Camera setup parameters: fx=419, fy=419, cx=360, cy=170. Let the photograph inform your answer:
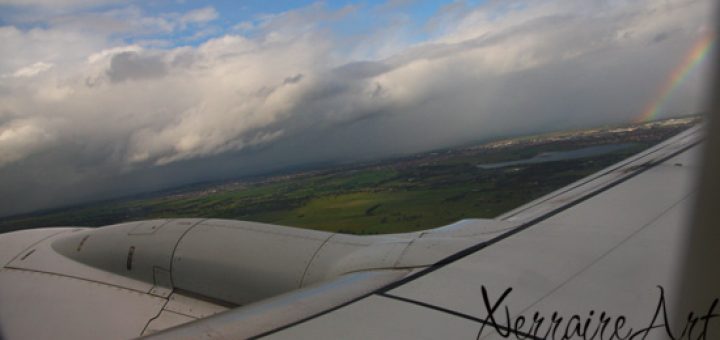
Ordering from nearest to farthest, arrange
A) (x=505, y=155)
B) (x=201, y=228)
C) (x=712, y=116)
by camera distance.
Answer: (x=712, y=116), (x=201, y=228), (x=505, y=155)

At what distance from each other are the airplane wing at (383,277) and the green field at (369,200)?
16.4ft

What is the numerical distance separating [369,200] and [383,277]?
14384mm

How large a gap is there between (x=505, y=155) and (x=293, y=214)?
18.7m

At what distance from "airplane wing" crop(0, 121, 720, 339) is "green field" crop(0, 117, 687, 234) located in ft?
16.4

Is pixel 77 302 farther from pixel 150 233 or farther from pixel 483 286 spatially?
pixel 483 286

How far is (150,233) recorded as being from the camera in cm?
427

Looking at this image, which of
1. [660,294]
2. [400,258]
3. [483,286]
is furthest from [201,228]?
[660,294]

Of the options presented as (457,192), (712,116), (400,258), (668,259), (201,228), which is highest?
(712,116)

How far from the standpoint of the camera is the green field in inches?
451

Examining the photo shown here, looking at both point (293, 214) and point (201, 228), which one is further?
point (293, 214)
